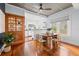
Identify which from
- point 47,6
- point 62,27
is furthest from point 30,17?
point 62,27

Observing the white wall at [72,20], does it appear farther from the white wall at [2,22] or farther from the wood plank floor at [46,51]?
the white wall at [2,22]

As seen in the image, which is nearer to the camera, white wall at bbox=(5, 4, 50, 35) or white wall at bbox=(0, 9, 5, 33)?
white wall at bbox=(0, 9, 5, 33)

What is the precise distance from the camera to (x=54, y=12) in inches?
161

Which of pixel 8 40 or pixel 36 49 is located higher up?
pixel 8 40

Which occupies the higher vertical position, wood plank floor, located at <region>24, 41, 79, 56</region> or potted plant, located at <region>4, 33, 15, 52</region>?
potted plant, located at <region>4, 33, 15, 52</region>

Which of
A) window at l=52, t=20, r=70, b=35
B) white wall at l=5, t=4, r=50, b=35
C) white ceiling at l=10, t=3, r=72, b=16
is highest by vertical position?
white ceiling at l=10, t=3, r=72, b=16

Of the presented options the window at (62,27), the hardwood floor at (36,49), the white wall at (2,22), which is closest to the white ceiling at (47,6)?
the window at (62,27)

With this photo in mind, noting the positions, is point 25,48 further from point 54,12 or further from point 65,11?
point 65,11

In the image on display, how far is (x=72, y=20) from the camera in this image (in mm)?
4402

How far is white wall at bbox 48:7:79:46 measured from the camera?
165 inches

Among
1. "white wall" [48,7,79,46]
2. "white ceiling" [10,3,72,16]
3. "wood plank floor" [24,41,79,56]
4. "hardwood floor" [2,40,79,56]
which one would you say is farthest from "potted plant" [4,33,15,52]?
"white wall" [48,7,79,46]

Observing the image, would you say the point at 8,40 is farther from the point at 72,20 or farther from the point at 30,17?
the point at 72,20

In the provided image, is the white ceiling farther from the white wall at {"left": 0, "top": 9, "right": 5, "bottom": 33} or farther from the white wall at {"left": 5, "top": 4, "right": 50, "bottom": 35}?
the white wall at {"left": 0, "top": 9, "right": 5, "bottom": 33}

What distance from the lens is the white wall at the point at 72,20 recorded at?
420cm
